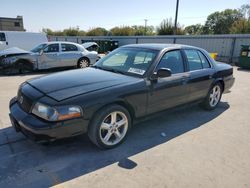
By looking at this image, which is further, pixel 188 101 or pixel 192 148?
pixel 188 101

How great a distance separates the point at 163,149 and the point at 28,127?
1990mm

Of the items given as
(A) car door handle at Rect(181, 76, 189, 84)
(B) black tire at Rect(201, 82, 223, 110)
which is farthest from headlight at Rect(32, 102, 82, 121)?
(B) black tire at Rect(201, 82, 223, 110)

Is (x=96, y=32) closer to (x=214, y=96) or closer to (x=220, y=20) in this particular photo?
(x=214, y=96)

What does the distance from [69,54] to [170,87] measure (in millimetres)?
Result: 7593

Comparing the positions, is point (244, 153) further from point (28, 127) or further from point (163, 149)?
point (28, 127)

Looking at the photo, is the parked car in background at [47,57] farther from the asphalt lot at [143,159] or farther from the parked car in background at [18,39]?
the asphalt lot at [143,159]

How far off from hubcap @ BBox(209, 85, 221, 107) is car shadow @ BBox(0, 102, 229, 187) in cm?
143

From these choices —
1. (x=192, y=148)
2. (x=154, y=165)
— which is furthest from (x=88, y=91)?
→ (x=192, y=148)

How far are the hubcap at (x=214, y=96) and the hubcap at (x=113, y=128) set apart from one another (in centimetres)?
272

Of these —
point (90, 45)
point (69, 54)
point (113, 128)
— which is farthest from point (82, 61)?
point (90, 45)

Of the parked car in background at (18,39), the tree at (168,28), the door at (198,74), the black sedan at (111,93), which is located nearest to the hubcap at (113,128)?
the black sedan at (111,93)

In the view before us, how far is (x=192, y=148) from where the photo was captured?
3.55m

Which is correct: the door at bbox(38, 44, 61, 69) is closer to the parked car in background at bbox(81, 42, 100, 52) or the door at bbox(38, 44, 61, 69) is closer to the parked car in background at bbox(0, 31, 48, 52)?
the parked car in background at bbox(0, 31, 48, 52)

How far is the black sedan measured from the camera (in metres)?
2.90
